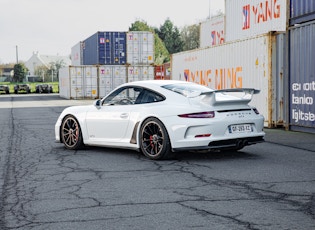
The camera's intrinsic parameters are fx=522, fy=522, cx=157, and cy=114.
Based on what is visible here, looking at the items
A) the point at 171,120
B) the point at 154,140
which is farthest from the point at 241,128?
the point at 154,140

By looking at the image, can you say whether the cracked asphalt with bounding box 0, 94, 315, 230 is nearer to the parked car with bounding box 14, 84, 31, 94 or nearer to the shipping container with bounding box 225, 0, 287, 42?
the shipping container with bounding box 225, 0, 287, 42

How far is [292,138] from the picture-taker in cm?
1173

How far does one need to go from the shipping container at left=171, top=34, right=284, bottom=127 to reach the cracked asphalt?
15.7 ft

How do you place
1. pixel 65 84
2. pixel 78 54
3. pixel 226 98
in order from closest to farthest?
pixel 226 98
pixel 65 84
pixel 78 54

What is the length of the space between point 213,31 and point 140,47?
1297 centimetres

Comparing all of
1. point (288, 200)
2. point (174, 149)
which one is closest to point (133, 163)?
point (174, 149)

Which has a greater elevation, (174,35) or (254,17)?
Answer: (174,35)

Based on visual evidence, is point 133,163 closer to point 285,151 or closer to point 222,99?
point 222,99

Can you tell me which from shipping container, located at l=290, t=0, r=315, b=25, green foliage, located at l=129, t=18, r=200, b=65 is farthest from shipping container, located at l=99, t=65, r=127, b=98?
green foliage, located at l=129, t=18, r=200, b=65

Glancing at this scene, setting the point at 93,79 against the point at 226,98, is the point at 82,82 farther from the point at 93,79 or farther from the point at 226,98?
the point at 226,98

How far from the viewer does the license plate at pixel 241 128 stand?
26.1 ft

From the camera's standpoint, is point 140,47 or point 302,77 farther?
point 140,47

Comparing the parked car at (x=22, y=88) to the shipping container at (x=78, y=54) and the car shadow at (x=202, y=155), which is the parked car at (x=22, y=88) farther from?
the car shadow at (x=202, y=155)

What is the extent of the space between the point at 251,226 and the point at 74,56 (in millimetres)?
45313
